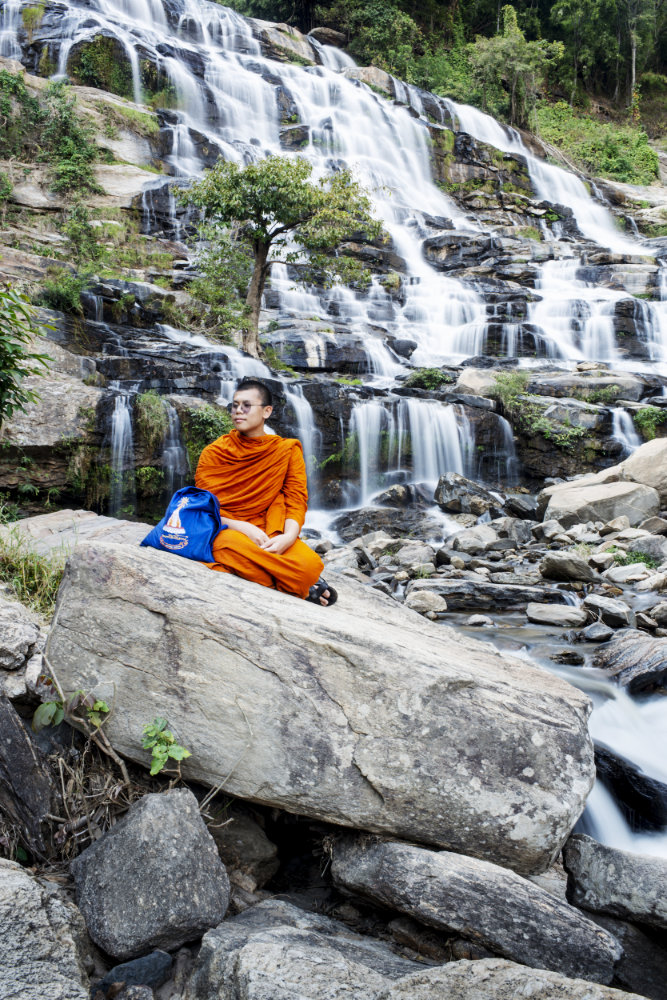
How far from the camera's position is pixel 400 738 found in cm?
242

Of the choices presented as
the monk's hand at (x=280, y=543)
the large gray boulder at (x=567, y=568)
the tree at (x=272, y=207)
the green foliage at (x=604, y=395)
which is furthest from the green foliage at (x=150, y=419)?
the green foliage at (x=604, y=395)

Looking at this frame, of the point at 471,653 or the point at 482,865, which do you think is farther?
the point at 471,653

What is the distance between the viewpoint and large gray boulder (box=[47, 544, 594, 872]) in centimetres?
238

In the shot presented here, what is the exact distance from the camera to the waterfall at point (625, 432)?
1264cm

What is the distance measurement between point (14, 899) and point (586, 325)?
1835 centimetres

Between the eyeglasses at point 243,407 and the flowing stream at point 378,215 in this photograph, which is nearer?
the eyeglasses at point 243,407

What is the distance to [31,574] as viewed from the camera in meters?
4.15

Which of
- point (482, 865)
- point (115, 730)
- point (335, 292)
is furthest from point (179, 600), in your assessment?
point (335, 292)

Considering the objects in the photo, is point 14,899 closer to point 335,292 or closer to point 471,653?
point 471,653

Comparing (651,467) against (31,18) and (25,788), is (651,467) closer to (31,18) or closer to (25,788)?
(25,788)

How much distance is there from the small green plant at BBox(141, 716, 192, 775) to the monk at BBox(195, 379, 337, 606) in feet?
3.09

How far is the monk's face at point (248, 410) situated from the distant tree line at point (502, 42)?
3338cm

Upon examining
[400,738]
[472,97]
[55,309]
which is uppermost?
[472,97]

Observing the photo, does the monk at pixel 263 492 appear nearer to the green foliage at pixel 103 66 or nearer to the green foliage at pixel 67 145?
the green foliage at pixel 67 145
